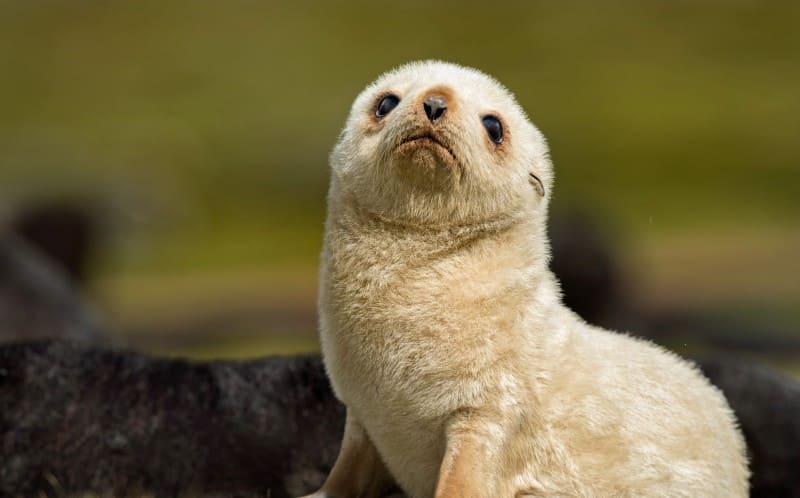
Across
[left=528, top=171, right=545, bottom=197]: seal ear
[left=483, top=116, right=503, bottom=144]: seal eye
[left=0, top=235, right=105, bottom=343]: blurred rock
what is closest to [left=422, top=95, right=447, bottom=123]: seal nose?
[left=483, top=116, right=503, bottom=144]: seal eye

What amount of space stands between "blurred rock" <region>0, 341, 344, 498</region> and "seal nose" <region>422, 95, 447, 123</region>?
12.1ft

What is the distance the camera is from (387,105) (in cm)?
736

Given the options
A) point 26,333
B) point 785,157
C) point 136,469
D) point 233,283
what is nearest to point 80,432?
point 136,469

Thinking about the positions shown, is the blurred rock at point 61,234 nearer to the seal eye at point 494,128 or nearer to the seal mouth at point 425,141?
the seal eye at point 494,128

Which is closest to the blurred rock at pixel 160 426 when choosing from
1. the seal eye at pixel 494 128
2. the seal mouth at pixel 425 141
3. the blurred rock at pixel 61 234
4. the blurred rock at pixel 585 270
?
the seal eye at pixel 494 128

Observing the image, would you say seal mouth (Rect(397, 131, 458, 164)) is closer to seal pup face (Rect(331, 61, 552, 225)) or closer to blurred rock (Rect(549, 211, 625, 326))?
seal pup face (Rect(331, 61, 552, 225))

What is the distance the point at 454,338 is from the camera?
7.11m

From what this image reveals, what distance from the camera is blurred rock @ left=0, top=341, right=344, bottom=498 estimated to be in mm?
9758

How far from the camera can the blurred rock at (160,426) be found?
32.0 feet

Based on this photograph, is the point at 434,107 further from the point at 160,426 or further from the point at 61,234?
the point at 61,234

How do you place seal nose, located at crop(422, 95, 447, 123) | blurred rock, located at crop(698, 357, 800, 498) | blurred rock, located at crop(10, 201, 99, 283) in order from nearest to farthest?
seal nose, located at crop(422, 95, 447, 123) < blurred rock, located at crop(698, 357, 800, 498) < blurred rock, located at crop(10, 201, 99, 283)

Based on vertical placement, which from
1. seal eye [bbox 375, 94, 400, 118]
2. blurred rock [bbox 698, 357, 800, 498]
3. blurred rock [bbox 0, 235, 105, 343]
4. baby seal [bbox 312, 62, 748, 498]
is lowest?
blurred rock [bbox 0, 235, 105, 343]

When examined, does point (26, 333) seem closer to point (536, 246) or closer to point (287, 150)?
point (536, 246)

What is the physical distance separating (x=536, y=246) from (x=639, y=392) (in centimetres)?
109
